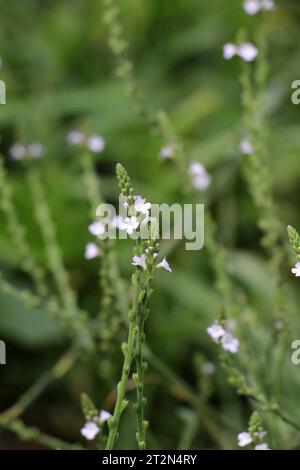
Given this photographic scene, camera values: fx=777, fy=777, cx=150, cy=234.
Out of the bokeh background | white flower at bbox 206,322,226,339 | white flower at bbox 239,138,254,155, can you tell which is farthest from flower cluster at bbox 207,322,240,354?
white flower at bbox 239,138,254,155

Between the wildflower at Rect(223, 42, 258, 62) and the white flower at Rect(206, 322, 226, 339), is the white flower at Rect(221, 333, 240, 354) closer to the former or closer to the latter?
the white flower at Rect(206, 322, 226, 339)

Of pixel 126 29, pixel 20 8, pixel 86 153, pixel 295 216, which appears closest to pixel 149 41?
pixel 126 29

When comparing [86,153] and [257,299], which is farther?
[257,299]

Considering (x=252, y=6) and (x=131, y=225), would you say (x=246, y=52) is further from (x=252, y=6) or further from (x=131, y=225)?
(x=131, y=225)

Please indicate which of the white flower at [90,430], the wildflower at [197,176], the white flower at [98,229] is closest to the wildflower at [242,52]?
the wildflower at [197,176]
